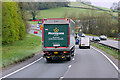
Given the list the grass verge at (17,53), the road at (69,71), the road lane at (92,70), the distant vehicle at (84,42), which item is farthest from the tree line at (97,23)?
the road at (69,71)

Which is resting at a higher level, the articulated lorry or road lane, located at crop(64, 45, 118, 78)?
the articulated lorry

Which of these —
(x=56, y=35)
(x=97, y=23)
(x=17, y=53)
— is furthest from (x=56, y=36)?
(x=97, y=23)

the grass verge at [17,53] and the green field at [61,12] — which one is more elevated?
the green field at [61,12]

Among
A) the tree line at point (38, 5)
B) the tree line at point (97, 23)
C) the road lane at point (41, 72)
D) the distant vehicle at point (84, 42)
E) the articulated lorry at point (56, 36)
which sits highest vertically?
the tree line at point (38, 5)

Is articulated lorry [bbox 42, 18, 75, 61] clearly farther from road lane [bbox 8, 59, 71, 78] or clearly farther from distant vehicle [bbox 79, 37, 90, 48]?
distant vehicle [bbox 79, 37, 90, 48]

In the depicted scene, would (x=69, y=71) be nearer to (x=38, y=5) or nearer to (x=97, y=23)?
(x=38, y=5)

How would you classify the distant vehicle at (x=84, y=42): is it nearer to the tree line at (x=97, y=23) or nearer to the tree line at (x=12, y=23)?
the tree line at (x=12, y=23)

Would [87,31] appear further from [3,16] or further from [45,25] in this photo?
[45,25]

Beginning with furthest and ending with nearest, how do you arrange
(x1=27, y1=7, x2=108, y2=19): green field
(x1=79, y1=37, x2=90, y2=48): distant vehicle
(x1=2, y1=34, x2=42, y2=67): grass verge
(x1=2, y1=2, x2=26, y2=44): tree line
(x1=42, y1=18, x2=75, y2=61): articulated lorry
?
(x1=2, y1=2, x2=26, y2=44): tree line
(x1=27, y1=7, x2=108, y2=19): green field
(x1=79, y1=37, x2=90, y2=48): distant vehicle
(x1=42, y1=18, x2=75, y2=61): articulated lorry
(x1=2, y1=34, x2=42, y2=67): grass verge

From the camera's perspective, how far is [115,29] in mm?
79875

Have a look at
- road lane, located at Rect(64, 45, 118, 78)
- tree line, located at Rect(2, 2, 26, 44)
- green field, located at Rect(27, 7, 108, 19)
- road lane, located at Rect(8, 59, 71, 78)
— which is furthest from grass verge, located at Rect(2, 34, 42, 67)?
green field, located at Rect(27, 7, 108, 19)

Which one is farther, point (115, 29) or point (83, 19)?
point (83, 19)

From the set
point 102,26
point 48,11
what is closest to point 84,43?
point 48,11

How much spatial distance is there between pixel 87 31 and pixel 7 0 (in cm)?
5205
